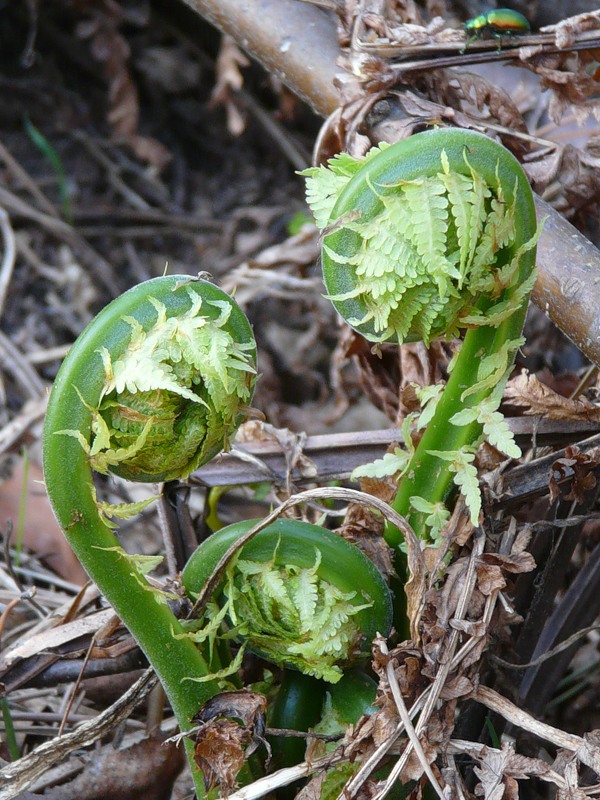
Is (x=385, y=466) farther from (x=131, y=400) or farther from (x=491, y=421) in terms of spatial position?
(x=131, y=400)

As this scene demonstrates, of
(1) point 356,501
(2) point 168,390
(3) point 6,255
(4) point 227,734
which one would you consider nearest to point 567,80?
(1) point 356,501

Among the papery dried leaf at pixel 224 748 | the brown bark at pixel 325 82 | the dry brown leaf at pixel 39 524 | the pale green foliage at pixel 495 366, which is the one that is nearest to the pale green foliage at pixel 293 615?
the papery dried leaf at pixel 224 748

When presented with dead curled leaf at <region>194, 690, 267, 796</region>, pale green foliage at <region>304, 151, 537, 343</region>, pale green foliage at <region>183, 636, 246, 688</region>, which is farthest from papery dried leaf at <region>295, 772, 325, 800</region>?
pale green foliage at <region>304, 151, 537, 343</region>

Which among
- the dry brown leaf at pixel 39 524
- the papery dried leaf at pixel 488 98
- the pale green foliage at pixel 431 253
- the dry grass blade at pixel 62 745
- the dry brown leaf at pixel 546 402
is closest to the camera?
the pale green foliage at pixel 431 253

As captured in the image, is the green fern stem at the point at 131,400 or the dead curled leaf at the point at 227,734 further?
the dead curled leaf at the point at 227,734

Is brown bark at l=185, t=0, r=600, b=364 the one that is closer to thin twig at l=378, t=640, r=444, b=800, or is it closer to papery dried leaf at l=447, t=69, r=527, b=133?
papery dried leaf at l=447, t=69, r=527, b=133

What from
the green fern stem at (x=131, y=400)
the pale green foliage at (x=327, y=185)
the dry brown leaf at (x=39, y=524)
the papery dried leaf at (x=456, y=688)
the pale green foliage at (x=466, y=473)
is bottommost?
the dry brown leaf at (x=39, y=524)

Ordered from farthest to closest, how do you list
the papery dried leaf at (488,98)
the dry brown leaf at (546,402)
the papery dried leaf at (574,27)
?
the papery dried leaf at (488,98)
the papery dried leaf at (574,27)
the dry brown leaf at (546,402)

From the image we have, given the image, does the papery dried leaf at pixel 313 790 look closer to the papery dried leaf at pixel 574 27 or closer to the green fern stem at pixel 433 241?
the green fern stem at pixel 433 241
